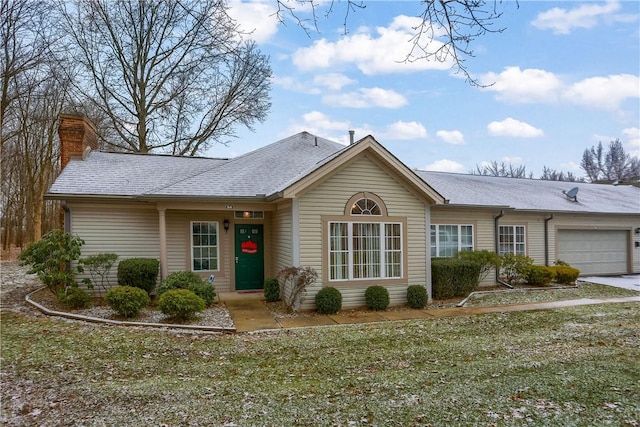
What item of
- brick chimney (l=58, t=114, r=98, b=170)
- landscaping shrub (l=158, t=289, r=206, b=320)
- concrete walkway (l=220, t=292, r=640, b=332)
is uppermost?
brick chimney (l=58, t=114, r=98, b=170)

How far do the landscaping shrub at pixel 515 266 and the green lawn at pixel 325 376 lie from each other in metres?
4.96

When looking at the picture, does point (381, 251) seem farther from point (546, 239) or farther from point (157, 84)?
point (157, 84)

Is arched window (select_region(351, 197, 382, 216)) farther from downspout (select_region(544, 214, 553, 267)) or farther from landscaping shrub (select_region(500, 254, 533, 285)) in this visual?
downspout (select_region(544, 214, 553, 267))

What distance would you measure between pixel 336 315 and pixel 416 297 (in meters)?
2.28

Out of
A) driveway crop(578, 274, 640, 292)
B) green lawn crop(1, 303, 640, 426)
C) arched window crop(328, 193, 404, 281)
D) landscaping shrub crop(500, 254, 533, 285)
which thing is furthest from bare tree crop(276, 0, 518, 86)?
driveway crop(578, 274, 640, 292)

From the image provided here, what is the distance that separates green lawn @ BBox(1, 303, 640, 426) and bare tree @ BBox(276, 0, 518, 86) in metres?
3.64

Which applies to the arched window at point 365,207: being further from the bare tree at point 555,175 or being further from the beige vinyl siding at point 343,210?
the bare tree at point 555,175

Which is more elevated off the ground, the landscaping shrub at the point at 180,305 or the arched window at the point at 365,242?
the arched window at the point at 365,242

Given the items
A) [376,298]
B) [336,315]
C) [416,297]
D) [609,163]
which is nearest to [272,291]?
[336,315]

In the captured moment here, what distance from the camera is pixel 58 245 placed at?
9062mm

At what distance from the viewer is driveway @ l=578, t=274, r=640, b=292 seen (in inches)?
517

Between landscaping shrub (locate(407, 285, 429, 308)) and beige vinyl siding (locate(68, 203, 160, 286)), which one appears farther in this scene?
beige vinyl siding (locate(68, 203, 160, 286))

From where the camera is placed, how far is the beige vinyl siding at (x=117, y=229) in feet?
33.9

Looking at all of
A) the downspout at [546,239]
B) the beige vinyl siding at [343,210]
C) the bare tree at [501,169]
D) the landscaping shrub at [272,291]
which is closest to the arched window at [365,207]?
the beige vinyl siding at [343,210]
